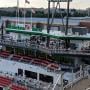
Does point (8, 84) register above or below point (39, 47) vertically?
below

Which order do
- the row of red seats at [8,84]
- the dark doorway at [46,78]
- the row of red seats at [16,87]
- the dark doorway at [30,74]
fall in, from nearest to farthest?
the row of red seats at [16,87], the row of red seats at [8,84], the dark doorway at [46,78], the dark doorway at [30,74]

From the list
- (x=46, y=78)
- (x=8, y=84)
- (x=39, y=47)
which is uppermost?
(x=39, y=47)

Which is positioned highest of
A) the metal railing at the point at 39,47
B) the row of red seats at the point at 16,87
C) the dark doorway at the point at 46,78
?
the metal railing at the point at 39,47

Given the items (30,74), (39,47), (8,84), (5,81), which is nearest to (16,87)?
(8,84)

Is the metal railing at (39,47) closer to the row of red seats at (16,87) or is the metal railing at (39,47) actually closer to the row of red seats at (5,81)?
the row of red seats at (5,81)

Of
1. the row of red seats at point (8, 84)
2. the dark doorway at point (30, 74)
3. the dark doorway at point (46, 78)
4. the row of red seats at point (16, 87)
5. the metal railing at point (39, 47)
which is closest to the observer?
the row of red seats at point (16, 87)

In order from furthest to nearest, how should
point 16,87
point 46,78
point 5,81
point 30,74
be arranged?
point 30,74
point 46,78
point 5,81
point 16,87

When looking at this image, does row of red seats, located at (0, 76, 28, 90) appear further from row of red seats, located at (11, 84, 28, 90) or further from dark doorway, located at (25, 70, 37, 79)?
dark doorway, located at (25, 70, 37, 79)

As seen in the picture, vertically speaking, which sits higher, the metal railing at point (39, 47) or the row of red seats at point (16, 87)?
the metal railing at point (39, 47)

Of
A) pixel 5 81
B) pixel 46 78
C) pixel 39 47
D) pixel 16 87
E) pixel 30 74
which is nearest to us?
pixel 16 87

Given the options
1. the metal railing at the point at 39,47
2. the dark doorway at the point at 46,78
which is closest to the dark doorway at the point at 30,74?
the dark doorway at the point at 46,78

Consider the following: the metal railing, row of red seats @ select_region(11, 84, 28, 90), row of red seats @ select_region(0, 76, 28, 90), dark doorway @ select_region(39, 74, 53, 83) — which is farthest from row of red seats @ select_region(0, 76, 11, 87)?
the metal railing

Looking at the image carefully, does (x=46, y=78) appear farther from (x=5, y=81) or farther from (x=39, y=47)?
(x=39, y=47)

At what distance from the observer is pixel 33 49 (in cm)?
4141
